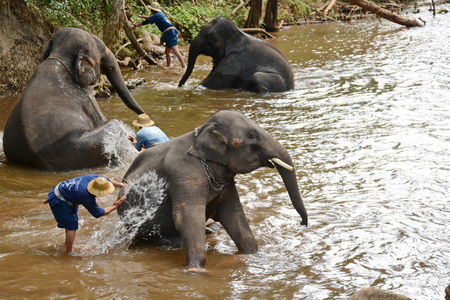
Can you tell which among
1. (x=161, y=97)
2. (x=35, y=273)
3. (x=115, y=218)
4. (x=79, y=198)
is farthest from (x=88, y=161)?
(x=161, y=97)

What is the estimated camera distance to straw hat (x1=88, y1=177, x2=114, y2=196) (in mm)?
5207

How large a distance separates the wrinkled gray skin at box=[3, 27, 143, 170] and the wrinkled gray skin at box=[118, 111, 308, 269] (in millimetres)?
2559

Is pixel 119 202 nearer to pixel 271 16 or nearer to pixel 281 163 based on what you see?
pixel 281 163

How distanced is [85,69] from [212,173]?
12.8 feet

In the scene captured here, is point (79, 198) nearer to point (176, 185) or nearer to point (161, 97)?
point (176, 185)

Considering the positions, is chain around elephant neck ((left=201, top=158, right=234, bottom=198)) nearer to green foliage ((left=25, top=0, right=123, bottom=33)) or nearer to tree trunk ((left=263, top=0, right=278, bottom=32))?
green foliage ((left=25, top=0, right=123, bottom=33))

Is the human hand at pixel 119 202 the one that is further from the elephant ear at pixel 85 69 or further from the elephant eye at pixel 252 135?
the elephant ear at pixel 85 69

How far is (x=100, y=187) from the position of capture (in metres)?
5.21

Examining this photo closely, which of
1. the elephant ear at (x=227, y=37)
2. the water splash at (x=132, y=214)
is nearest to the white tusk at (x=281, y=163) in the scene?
the water splash at (x=132, y=214)

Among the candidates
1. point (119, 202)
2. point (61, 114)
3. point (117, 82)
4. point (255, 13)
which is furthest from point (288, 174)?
point (255, 13)

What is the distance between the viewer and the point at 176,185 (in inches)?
209

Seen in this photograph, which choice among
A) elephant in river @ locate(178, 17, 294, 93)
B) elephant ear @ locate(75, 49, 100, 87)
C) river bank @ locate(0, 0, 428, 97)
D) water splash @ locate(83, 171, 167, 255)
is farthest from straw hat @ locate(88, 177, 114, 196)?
elephant in river @ locate(178, 17, 294, 93)

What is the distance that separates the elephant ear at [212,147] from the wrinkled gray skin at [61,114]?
9.47 feet

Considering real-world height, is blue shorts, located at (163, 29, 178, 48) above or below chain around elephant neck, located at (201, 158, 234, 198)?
above
